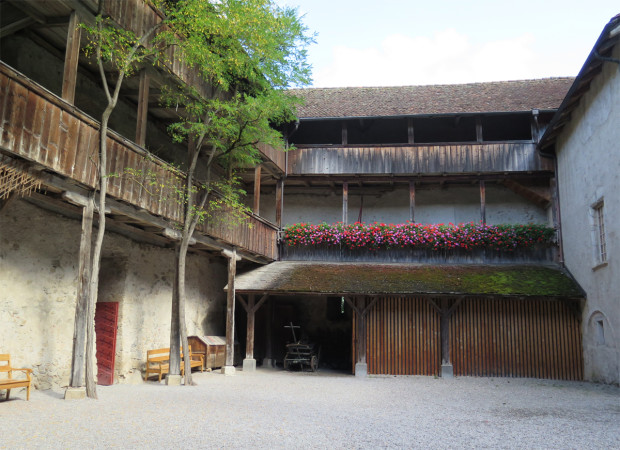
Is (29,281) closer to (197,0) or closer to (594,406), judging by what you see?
(197,0)

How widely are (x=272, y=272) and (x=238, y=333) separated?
10.4 ft

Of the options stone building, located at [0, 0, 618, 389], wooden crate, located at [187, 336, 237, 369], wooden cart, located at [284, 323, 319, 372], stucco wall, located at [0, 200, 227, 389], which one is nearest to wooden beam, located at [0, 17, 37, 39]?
stone building, located at [0, 0, 618, 389]

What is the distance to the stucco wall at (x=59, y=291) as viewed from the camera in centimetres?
884

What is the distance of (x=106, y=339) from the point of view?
11828 millimetres

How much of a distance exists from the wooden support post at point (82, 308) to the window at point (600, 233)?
1093 centimetres

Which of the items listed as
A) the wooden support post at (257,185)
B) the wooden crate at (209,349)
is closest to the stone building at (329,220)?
the wooden support post at (257,185)

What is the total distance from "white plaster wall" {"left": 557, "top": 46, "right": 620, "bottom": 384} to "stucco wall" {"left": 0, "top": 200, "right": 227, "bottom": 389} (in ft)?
33.8

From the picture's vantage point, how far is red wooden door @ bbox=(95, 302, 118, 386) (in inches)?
456

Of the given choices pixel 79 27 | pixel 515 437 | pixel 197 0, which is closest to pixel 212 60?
pixel 197 0

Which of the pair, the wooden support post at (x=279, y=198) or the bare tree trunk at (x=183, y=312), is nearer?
the bare tree trunk at (x=183, y=312)

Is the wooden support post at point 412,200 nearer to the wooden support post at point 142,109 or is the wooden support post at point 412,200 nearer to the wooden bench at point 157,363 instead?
the wooden bench at point 157,363

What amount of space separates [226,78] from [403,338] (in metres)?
7.90

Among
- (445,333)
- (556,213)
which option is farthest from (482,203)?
(445,333)

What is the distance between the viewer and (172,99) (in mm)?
10992
